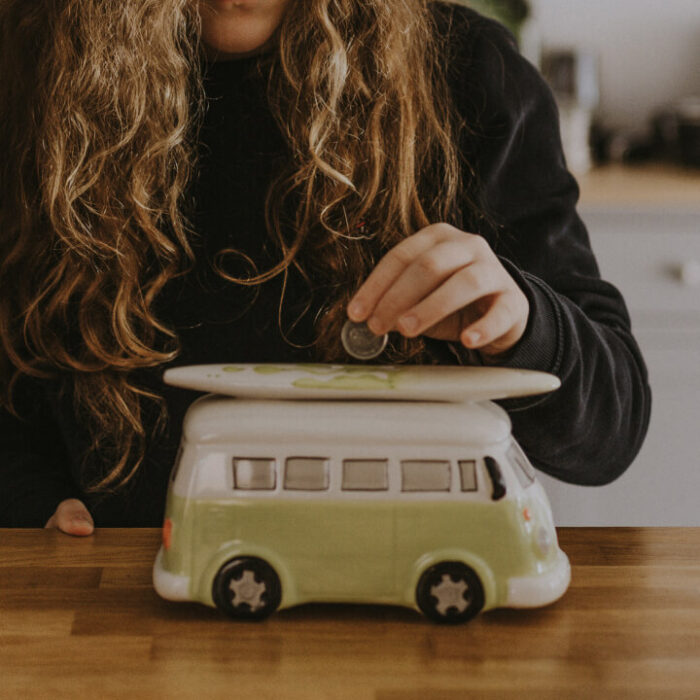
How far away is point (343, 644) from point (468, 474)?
0.13 meters

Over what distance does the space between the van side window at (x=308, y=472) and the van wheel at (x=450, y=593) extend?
0.29 ft

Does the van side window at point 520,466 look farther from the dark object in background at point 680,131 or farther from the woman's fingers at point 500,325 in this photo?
the dark object in background at point 680,131

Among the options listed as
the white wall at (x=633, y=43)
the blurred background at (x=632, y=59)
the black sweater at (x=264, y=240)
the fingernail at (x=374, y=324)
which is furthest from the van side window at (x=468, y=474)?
the white wall at (x=633, y=43)

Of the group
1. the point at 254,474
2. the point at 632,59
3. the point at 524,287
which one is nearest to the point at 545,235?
the point at 524,287

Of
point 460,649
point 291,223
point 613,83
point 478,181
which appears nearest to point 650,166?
point 613,83

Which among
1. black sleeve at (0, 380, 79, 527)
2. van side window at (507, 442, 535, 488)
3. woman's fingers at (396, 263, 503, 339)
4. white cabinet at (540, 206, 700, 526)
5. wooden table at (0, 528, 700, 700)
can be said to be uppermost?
woman's fingers at (396, 263, 503, 339)

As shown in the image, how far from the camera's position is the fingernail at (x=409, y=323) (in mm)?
593

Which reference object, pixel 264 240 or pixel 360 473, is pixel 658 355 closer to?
pixel 264 240

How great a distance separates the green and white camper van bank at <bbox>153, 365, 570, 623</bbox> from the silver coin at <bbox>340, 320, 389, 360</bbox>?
0.08 meters

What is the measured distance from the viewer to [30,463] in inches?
40.1

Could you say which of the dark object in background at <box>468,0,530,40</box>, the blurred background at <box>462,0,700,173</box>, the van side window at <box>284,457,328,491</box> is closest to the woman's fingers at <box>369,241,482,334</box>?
the van side window at <box>284,457,328,491</box>

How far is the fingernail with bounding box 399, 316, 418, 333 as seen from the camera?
593 mm

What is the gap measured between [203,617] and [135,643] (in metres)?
0.05

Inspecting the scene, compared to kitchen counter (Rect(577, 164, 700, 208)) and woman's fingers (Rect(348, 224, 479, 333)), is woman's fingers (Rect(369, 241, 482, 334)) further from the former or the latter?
kitchen counter (Rect(577, 164, 700, 208))
